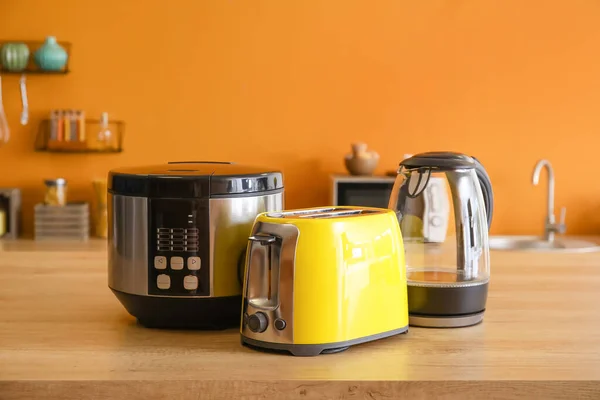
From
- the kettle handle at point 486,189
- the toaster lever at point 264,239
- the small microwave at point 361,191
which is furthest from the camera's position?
the small microwave at point 361,191

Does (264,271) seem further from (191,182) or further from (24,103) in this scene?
(24,103)

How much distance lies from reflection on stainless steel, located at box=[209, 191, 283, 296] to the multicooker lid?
2 cm

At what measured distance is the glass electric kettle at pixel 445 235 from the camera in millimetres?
1358

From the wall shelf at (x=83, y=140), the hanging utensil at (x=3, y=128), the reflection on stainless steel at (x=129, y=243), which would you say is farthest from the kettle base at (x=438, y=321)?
the hanging utensil at (x=3, y=128)

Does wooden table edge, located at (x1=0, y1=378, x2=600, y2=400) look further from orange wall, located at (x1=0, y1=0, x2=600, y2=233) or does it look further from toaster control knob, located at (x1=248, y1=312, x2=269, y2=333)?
orange wall, located at (x1=0, y1=0, x2=600, y2=233)

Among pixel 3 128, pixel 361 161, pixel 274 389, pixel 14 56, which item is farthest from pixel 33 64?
pixel 274 389

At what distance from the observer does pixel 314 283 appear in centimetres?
118

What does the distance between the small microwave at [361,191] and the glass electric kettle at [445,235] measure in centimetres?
199

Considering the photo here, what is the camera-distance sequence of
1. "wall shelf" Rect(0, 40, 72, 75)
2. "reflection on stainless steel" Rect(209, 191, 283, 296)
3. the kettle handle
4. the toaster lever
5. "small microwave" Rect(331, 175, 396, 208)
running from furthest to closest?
"wall shelf" Rect(0, 40, 72, 75) → "small microwave" Rect(331, 175, 396, 208) → the kettle handle → "reflection on stainless steel" Rect(209, 191, 283, 296) → the toaster lever

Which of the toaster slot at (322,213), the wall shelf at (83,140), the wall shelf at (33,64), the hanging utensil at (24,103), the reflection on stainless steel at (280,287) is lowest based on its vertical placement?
the reflection on stainless steel at (280,287)

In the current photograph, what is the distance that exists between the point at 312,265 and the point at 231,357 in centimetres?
17

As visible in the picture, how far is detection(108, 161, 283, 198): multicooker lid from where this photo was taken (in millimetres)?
1281

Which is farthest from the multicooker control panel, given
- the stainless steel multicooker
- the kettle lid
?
the kettle lid

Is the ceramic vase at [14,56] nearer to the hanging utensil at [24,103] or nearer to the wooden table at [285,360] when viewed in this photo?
the hanging utensil at [24,103]
